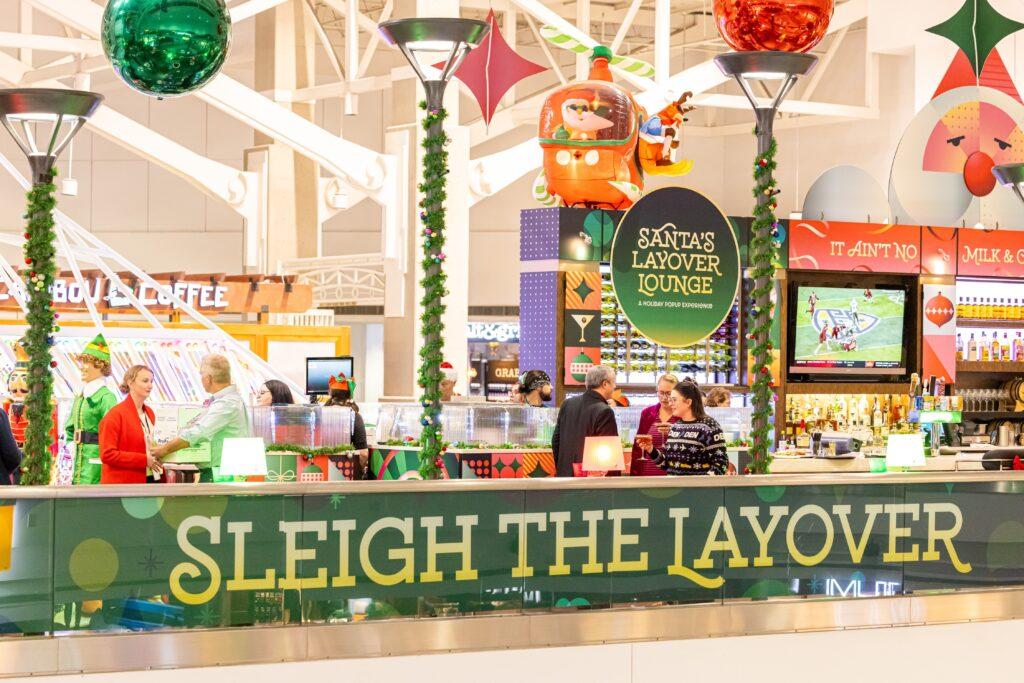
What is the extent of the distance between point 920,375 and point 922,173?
2.08 m

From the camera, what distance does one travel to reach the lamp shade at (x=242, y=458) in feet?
23.7

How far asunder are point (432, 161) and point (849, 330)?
286 inches

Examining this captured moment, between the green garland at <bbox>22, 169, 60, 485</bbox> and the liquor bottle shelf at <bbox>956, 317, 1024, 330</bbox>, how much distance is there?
31.7ft

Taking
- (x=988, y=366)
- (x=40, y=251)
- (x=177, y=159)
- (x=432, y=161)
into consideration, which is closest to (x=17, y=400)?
(x=40, y=251)

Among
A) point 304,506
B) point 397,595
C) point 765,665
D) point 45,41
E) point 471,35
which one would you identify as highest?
point 45,41

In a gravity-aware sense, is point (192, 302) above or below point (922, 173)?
below

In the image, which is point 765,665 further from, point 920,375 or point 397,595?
point 920,375

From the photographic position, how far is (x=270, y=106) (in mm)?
13336

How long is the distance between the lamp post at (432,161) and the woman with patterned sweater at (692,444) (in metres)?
1.08

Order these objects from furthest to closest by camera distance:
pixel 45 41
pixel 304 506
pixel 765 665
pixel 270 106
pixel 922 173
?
pixel 45 41 → pixel 270 106 → pixel 922 173 → pixel 765 665 → pixel 304 506

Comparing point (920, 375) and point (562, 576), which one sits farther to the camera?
point (920, 375)

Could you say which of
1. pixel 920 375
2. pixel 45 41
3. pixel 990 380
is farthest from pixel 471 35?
pixel 45 41

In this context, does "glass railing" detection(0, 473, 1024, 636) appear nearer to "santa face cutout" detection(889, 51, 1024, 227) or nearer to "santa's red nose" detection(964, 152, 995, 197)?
"santa face cutout" detection(889, 51, 1024, 227)

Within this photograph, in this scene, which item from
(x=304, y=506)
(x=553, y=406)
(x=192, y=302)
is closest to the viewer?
(x=304, y=506)
